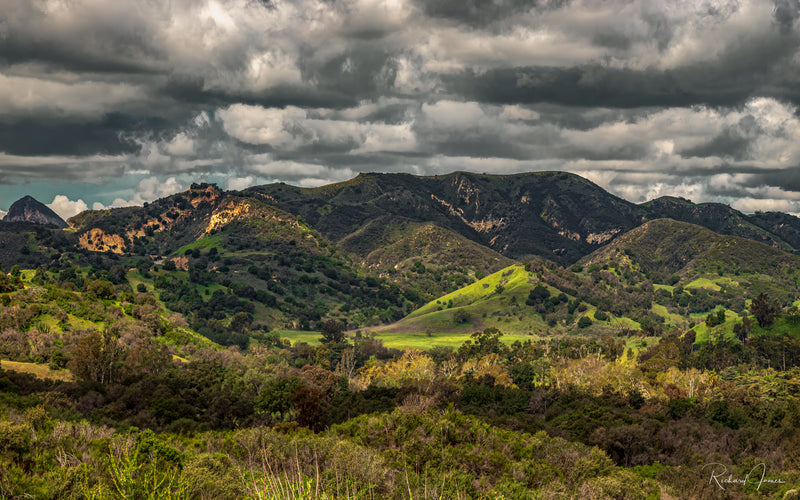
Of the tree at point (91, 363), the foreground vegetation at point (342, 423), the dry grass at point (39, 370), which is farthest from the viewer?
the tree at point (91, 363)

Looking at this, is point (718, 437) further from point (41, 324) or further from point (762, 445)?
point (41, 324)

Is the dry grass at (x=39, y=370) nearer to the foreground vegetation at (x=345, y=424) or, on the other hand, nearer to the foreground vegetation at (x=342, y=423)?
the foreground vegetation at (x=345, y=424)

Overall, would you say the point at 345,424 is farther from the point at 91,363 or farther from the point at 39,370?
the point at 39,370

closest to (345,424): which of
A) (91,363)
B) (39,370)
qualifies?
(91,363)

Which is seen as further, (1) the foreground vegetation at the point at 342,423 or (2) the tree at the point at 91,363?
(2) the tree at the point at 91,363

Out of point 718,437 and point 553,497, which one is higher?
point 553,497

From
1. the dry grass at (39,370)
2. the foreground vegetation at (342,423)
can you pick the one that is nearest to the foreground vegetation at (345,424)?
the foreground vegetation at (342,423)

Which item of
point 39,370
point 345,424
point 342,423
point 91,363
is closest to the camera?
point 345,424

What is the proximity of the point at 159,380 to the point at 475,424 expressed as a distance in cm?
5709

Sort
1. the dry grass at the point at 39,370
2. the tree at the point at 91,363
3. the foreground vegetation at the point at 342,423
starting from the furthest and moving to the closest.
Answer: the tree at the point at 91,363
the dry grass at the point at 39,370
the foreground vegetation at the point at 342,423

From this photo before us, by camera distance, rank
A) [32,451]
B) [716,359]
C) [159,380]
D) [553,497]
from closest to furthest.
A: [553,497], [32,451], [159,380], [716,359]

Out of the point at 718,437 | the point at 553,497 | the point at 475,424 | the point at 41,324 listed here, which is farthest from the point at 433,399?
the point at 41,324

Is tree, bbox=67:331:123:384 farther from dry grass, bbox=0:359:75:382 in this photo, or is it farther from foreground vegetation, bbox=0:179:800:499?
dry grass, bbox=0:359:75:382

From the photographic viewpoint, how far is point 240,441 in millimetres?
56281
